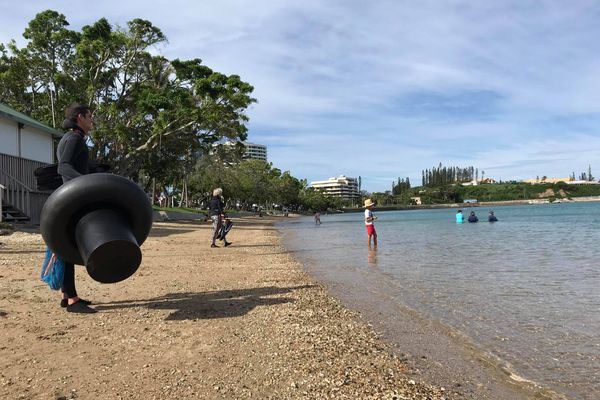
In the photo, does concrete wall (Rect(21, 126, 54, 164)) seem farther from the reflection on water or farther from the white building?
the reflection on water

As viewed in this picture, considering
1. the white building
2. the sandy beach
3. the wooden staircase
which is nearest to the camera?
the sandy beach

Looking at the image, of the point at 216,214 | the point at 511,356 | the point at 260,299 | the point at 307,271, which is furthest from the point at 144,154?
the point at 511,356

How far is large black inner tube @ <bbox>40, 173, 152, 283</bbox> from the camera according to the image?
4.71m

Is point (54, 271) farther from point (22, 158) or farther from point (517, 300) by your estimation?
point (22, 158)

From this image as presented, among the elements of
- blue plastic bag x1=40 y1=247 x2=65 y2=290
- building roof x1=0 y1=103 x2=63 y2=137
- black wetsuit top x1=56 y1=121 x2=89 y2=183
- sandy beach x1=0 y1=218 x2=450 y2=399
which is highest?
building roof x1=0 y1=103 x2=63 y2=137

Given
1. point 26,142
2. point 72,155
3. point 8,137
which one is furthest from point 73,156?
point 26,142

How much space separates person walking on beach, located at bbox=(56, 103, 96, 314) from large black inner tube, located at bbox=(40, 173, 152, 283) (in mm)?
612

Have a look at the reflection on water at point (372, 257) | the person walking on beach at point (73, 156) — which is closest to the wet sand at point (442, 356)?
the person walking on beach at point (73, 156)

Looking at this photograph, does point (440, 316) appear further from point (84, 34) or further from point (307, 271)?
point (84, 34)

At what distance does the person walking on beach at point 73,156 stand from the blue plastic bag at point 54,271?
0.23 feet

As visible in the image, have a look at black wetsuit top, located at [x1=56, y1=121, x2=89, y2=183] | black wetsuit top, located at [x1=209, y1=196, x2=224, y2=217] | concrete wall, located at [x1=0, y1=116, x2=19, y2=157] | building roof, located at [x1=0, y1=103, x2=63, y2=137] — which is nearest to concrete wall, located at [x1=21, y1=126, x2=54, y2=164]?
building roof, located at [x1=0, y1=103, x2=63, y2=137]

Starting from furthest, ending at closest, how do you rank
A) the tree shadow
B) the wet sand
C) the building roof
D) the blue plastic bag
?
1. the building roof
2. the tree shadow
3. the blue plastic bag
4. the wet sand

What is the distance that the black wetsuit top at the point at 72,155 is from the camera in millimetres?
5422

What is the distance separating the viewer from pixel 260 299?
7.00m
